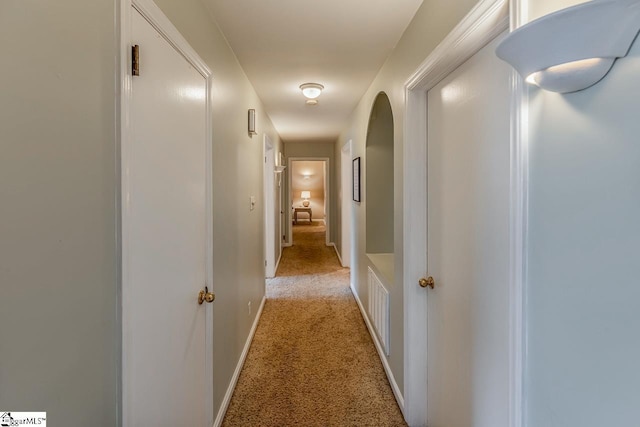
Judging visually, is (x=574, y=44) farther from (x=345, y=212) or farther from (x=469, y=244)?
(x=345, y=212)

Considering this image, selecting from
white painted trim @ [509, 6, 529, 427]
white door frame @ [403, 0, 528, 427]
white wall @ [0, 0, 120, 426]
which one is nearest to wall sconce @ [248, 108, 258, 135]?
white door frame @ [403, 0, 528, 427]

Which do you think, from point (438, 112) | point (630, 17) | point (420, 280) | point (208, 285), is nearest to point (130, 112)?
point (208, 285)

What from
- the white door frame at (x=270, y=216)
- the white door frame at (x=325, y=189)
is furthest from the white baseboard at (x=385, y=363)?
the white door frame at (x=325, y=189)

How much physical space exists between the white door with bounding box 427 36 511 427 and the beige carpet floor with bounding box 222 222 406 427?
48 centimetres

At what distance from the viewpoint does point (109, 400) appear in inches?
33.4

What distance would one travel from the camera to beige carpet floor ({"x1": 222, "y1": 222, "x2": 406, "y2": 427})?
191 centimetres

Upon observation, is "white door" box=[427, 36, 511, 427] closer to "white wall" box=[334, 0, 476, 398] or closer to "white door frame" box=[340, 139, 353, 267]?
"white wall" box=[334, 0, 476, 398]

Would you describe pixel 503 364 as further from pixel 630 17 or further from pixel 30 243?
pixel 30 243

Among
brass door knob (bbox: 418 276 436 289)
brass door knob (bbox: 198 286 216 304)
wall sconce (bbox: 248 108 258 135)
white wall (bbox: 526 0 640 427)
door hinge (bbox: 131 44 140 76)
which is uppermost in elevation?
wall sconce (bbox: 248 108 258 135)

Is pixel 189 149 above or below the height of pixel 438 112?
below

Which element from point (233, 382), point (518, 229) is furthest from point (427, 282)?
point (233, 382)

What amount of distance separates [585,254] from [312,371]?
210 cm

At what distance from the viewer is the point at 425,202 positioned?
5.73 ft

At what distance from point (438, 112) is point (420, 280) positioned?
2.89 feet
